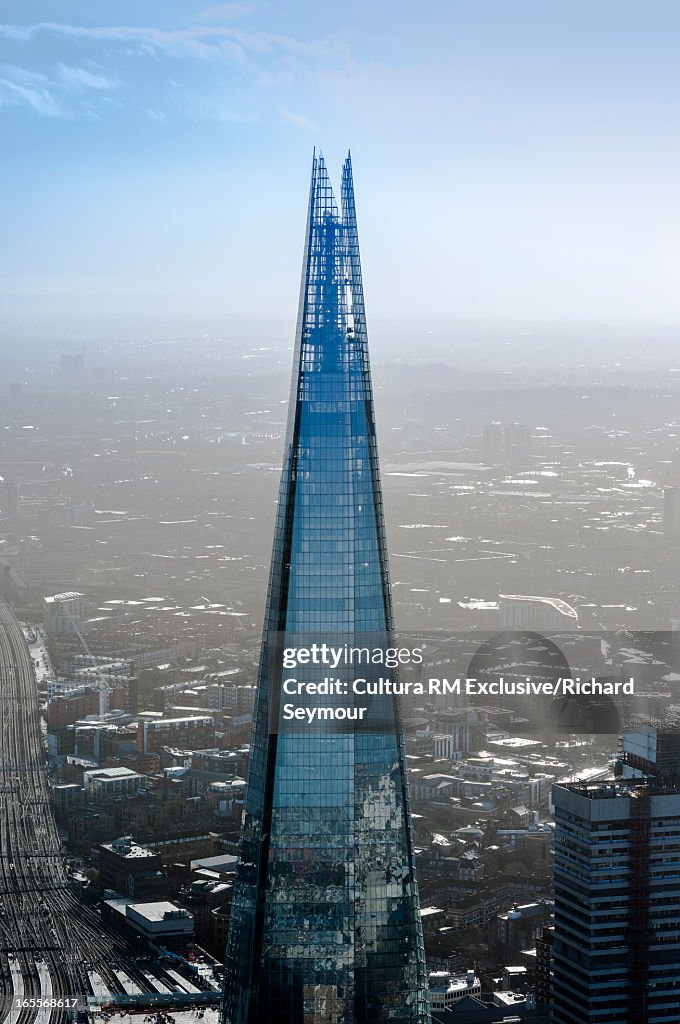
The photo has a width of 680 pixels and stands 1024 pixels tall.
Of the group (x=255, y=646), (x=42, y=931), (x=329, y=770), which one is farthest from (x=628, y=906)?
(x=255, y=646)

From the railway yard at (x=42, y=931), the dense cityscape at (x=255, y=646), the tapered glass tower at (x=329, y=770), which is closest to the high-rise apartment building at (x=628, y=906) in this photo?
the dense cityscape at (x=255, y=646)

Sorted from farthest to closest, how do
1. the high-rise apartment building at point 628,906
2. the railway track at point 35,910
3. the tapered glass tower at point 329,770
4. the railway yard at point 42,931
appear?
the railway track at point 35,910 < the railway yard at point 42,931 < the high-rise apartment building at point 628,906 < the tapered glass tower at point 329,770

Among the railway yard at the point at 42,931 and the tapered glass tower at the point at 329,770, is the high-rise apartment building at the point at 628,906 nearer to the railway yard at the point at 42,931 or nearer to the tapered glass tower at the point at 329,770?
the tapered glass tower at the point at 329,770

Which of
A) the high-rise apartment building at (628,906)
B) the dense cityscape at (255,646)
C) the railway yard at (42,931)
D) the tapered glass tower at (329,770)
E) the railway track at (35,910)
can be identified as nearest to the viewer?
the tapered glass tower at (329,770)

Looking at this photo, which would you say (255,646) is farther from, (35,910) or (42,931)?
(42,931)

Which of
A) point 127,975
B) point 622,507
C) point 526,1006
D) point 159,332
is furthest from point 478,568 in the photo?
point 526,1006

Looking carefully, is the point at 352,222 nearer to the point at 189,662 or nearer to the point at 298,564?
the point at 298,564

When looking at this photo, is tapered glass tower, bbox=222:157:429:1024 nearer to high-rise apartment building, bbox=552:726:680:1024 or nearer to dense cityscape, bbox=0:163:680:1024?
high-rise apartment building, bbox=552:726:680:1024
